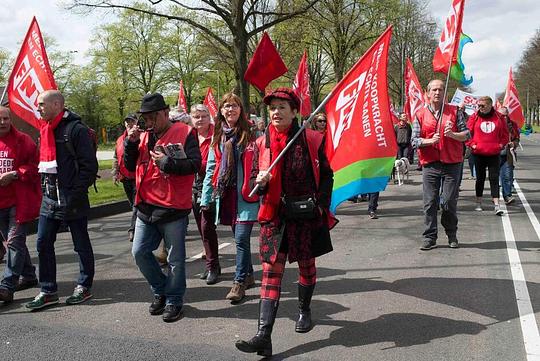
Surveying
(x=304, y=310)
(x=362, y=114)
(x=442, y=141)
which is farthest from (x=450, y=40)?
(x=304, y=310)

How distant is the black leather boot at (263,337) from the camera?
3441 millimetres

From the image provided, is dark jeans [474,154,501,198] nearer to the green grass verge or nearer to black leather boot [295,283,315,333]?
black leather boot [295,283,315,333]

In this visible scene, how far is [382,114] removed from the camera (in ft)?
14.0

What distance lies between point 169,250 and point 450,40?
4245 millimetres

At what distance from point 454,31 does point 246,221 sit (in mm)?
3514

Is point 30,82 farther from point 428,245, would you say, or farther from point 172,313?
point 428,245

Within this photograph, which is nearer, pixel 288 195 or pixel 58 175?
pixel 288 195

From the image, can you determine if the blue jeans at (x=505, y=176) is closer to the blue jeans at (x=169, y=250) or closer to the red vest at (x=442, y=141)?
the red vest at (x=442, y=141)

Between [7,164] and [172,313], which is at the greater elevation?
[7,164]

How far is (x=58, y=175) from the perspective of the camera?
459cm

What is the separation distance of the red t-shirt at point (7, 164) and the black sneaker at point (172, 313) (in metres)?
1.96

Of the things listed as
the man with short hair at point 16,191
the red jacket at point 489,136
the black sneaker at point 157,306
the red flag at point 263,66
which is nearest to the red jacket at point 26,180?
the man with short hair at point 16,191

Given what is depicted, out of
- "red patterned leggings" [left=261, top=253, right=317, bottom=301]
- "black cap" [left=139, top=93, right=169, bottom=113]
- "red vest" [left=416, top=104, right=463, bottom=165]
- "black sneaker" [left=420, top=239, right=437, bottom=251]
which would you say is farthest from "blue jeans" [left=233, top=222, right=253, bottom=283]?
"red vest" [left=416, top=104, right=463, bottom=165]

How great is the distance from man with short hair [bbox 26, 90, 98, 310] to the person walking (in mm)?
6622
